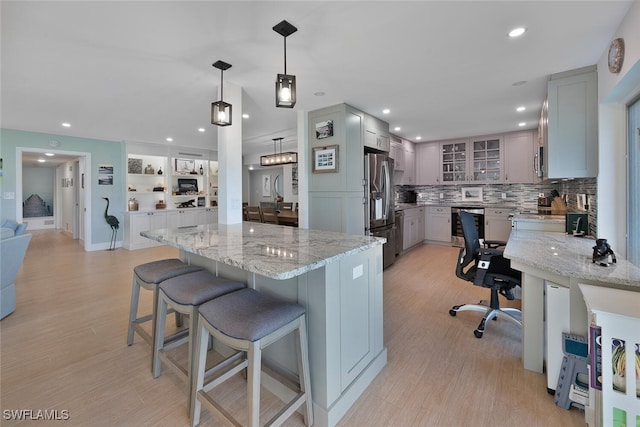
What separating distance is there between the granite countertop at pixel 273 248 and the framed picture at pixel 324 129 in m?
2.00

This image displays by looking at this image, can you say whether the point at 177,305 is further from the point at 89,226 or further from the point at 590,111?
the point at 89,226

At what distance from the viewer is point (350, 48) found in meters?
2.19

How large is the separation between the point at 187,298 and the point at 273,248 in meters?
0.56

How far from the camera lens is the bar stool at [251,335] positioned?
117 centimetres

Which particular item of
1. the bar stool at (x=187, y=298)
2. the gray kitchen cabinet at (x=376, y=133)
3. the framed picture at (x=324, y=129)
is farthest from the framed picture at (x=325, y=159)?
the bar stool at (x=187, y=298)

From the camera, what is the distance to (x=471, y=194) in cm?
598

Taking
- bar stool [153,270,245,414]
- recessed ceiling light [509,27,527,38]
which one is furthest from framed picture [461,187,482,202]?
bar stool [153,270,245,414]

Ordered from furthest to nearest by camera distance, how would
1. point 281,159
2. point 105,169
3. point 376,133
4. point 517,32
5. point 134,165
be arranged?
point 134,165, point 105,169, point 281,159, point 376,133, point 517,32

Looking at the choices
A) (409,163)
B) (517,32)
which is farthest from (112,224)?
(517,32)

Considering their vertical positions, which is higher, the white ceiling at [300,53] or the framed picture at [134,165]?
the white ceiling at [300,53]

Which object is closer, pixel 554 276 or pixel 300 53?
pixel 554 276

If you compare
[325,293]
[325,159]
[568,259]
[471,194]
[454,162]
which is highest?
[454,162]

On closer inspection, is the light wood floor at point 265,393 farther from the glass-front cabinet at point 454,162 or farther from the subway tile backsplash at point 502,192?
the glass-front cabinet at point 454,162

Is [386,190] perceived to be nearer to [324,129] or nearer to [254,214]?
[324,129]
